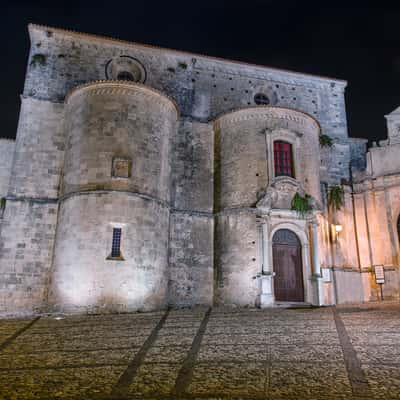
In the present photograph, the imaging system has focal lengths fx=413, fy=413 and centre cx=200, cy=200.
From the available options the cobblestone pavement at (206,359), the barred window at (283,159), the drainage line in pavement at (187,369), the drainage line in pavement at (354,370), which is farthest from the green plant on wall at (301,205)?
the drainage line in pavement at (187,369)

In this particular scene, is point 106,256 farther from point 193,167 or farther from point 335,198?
point 335,198

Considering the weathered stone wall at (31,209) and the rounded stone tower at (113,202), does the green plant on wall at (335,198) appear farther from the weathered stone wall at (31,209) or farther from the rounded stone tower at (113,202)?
the weathered stone wall at (31,209)

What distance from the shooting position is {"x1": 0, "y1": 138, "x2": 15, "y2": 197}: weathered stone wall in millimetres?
17375

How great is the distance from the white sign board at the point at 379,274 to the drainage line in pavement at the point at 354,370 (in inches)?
408

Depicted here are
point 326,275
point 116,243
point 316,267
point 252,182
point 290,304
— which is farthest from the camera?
point 252,182

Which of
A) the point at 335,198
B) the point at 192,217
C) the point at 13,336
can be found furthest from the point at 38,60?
the point at 335,198

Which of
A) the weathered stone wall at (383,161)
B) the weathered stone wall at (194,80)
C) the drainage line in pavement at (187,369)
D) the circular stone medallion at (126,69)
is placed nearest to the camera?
the drainage line in pavement at (187,369)

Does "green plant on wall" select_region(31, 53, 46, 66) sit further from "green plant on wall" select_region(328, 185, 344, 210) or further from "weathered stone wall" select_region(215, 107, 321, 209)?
"green plant on wall" select_region(328, 185, 344, 210)

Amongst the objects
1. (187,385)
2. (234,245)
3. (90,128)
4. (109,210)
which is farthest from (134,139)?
(187,385)

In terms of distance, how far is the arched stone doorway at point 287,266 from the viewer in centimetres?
1603

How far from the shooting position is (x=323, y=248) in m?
17.3

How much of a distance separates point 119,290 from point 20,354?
6324mm

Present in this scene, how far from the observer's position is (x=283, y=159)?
17.6m

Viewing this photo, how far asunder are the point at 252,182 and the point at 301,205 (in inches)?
85.4
